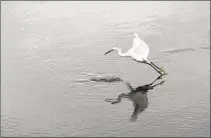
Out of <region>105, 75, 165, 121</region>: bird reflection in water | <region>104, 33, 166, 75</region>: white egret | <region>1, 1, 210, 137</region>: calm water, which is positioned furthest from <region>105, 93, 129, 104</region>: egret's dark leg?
<region>104, 33, 166, 75</region>: white egret

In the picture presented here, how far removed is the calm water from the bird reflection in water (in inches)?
4.9

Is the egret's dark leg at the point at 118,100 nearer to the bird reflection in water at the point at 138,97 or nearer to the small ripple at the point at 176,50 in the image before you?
the bird reflection in water at the point at 138,97

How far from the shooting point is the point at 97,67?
44.1ft

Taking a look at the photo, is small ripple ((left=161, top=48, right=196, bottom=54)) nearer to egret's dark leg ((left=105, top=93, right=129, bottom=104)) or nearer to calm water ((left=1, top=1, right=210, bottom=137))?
calm water ((left=1, top=1, right=210, bottom=137))

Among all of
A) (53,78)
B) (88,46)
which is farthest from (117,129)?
(88,46)

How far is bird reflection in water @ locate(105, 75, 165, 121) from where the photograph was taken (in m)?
11.2

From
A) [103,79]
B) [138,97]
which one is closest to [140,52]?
[103,79]

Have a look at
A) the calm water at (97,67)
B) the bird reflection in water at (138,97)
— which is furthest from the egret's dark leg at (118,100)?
the calm water at (97,67)

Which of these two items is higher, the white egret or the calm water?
the white egret

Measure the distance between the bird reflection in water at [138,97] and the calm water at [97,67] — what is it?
124mm

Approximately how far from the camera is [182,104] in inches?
449

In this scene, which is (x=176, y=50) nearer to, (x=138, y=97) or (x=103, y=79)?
(x=103, y=79)

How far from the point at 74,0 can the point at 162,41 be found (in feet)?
18.1

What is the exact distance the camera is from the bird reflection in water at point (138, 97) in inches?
442
